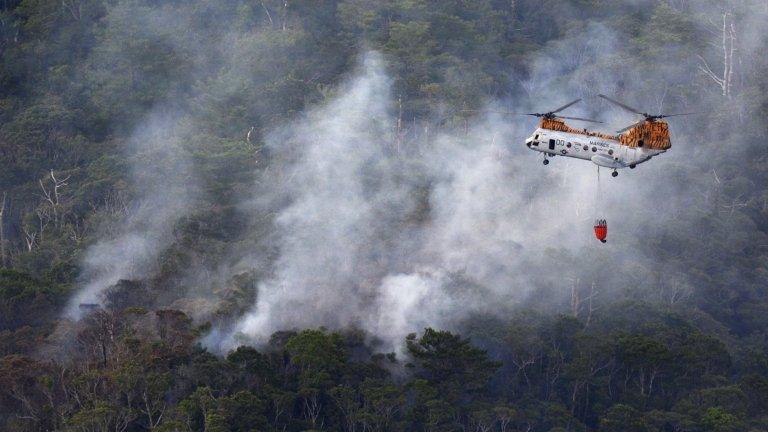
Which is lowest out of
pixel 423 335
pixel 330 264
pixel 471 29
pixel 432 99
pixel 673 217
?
pixel 423 335

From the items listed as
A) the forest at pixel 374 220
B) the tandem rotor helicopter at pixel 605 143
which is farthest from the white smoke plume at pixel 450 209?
the tandem rotor helicopter at pixel 605 143

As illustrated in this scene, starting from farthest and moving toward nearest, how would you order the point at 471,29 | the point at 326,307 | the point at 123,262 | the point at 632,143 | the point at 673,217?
1. the point at 471,29
2. the point at 673,217
3. the point at 123,262
4. the point at 326,307
5. the point at 632,143

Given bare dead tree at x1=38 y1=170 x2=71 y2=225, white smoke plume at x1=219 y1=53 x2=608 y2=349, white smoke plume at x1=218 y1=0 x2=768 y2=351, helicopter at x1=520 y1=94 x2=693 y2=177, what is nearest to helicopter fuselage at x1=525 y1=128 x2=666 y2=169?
helicopter at x1=520 y1=94 x2=693 y2=177

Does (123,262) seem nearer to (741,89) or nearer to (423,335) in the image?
(423,335)

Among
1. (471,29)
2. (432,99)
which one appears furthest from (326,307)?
(471,29)

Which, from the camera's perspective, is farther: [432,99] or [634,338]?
[432,99]

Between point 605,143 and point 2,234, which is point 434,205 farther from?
point 605,143

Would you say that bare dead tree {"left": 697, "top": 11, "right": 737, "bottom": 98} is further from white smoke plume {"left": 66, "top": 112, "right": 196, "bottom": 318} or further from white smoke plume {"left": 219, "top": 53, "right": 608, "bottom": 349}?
white smoke plume {"left": 66, "top": 112, "right": 196, "bottom": 318}
